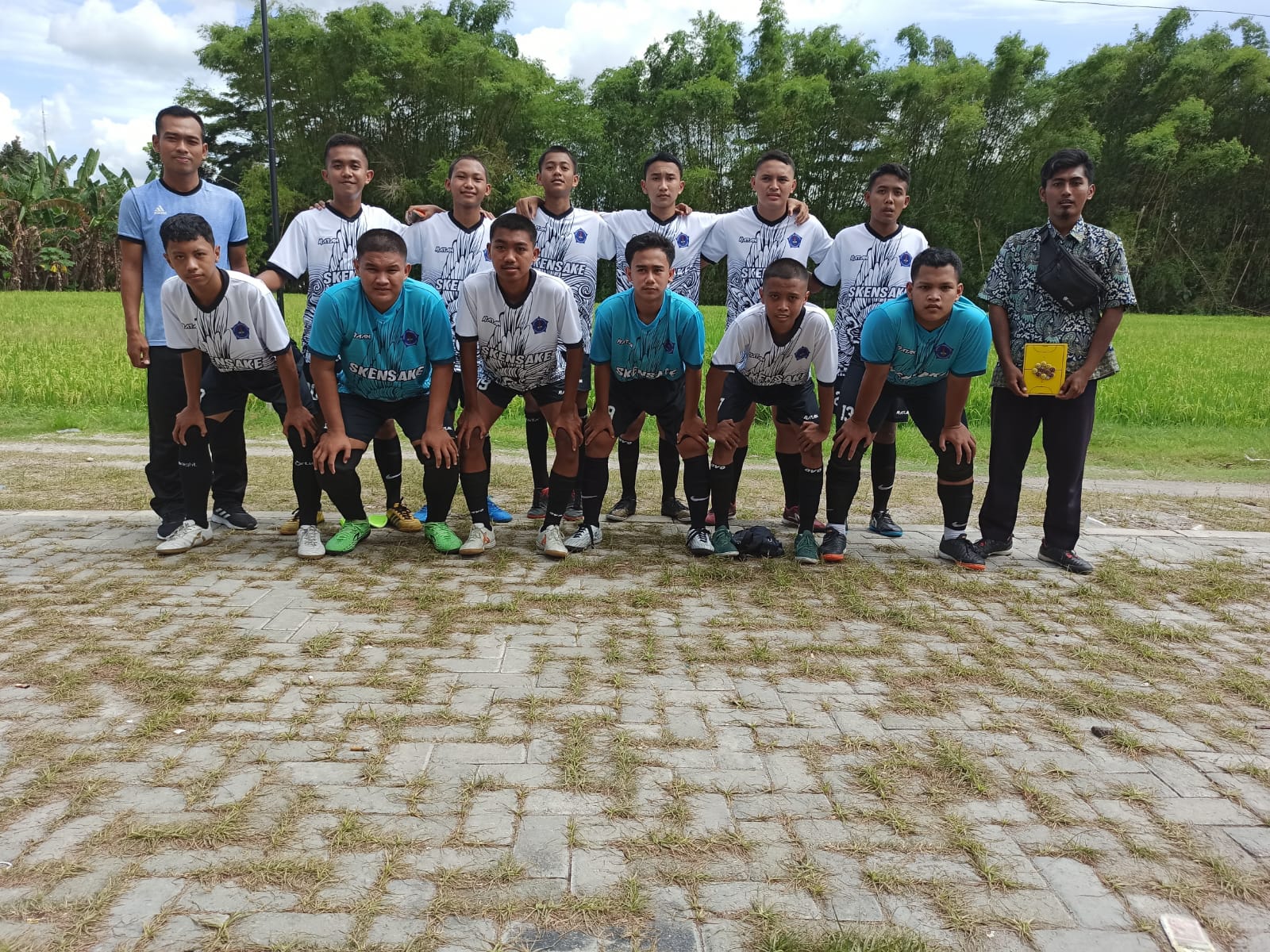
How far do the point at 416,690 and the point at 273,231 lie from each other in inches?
274

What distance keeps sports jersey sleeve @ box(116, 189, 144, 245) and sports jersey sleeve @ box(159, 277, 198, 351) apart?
0.32m

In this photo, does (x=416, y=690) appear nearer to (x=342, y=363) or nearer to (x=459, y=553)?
(x=459, y=553)

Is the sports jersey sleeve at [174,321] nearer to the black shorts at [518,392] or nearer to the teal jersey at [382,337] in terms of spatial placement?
the teal jersey at [382,337]

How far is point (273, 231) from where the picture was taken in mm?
8578

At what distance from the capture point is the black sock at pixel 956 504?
485 centimetres

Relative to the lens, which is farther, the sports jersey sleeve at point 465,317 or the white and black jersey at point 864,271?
the white and black jersey at point 864,271

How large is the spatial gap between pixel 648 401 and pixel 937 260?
171 cm

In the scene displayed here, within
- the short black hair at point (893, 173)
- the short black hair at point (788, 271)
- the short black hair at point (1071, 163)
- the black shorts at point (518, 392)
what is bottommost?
the black shorts at point (518, 392)

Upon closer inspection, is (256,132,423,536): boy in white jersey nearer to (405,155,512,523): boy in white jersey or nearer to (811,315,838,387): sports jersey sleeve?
(405,155,512,523): boy in white jersey

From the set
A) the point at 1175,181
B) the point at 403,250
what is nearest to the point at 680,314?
the point at 403,250

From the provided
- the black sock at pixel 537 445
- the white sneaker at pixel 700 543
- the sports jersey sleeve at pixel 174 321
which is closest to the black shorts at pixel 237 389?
the sports jersey sleeve at pixel 174 321

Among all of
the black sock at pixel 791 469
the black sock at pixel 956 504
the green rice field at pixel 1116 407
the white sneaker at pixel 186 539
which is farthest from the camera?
the green rice field at pixel 1116 407

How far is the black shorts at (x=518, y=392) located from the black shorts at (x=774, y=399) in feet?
3.12

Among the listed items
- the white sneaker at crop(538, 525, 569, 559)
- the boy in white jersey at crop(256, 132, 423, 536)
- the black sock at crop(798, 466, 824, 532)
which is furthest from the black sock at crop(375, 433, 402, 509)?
the black sock at crop(798, 466, 824, 532)
